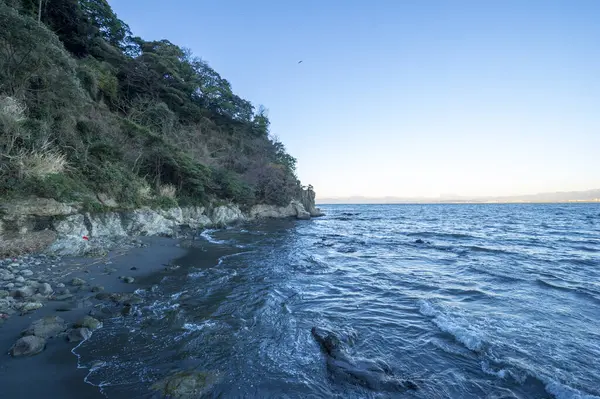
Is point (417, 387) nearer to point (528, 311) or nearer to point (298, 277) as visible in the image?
point (528, 311)

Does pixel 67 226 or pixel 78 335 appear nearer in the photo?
pixel 78 335

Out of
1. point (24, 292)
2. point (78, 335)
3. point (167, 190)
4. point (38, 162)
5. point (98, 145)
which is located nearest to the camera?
point (78, 335)

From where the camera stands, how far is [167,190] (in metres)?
18.3

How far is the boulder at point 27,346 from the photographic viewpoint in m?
3.96

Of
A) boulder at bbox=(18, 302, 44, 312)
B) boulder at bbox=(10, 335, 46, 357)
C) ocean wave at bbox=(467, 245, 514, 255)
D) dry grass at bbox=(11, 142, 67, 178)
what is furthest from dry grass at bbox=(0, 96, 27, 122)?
ocean wave at bbox=(467, 245, 514, 255)

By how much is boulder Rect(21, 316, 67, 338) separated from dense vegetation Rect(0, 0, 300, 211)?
19.7 feet

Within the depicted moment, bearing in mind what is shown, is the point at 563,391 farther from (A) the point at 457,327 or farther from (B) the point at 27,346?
(B) the point at 27,346

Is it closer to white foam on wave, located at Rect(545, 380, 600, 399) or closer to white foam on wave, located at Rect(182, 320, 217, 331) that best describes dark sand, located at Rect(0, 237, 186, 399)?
white foam on wave, located at Rect(182, 320, 217, 331)

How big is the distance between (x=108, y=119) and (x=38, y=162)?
969 centimetres

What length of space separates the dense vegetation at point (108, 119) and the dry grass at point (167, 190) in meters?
0.12

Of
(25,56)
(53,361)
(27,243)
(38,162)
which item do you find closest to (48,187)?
(38,162)

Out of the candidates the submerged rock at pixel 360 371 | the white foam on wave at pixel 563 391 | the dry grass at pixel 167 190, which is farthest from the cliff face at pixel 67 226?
the white foam on wave at pixel 563 391

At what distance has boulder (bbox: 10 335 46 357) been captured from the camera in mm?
3965

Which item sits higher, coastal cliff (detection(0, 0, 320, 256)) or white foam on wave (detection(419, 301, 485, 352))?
coastal cliff (detection(0, 0, 320, 256))
